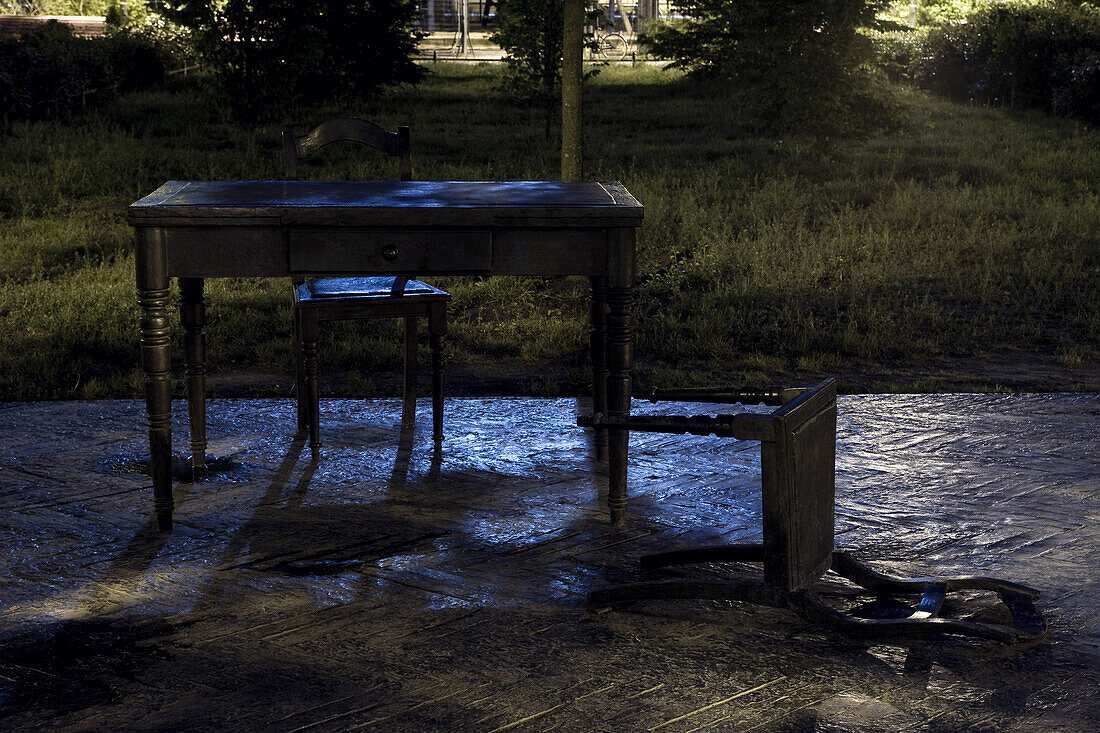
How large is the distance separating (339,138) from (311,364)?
3.18 ft

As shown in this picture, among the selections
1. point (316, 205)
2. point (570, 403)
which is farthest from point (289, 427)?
point (316, 205)

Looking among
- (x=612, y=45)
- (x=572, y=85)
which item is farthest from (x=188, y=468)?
(x=612, y=45)

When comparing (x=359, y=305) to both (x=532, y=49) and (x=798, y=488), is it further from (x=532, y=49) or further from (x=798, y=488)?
(x=532, y=49)

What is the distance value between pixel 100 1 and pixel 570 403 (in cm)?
3400

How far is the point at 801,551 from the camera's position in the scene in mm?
3184

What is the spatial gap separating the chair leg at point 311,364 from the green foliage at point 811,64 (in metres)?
9.89

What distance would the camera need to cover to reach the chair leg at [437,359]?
16.6 feet

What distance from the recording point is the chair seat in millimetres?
4883

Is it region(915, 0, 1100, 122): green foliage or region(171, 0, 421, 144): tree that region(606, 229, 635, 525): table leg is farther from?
region(915, 0, 1100, 122): green foliage

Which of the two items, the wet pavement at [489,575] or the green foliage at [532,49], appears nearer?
the wet pavement at [489,575]

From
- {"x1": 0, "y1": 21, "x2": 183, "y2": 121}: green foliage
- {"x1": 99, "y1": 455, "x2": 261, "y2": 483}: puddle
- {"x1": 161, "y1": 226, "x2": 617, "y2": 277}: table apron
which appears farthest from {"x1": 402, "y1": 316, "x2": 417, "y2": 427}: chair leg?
{"x1": 0, "y1": 21, "x2": 183, "y2": 121}: green foliage

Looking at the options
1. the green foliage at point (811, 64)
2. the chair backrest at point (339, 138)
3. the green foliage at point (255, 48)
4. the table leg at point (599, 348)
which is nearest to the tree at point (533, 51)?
the green foliage at point (811, 64)

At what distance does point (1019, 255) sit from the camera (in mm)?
9680

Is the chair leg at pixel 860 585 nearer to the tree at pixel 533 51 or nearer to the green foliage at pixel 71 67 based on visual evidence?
the tree at pixel 533 51
